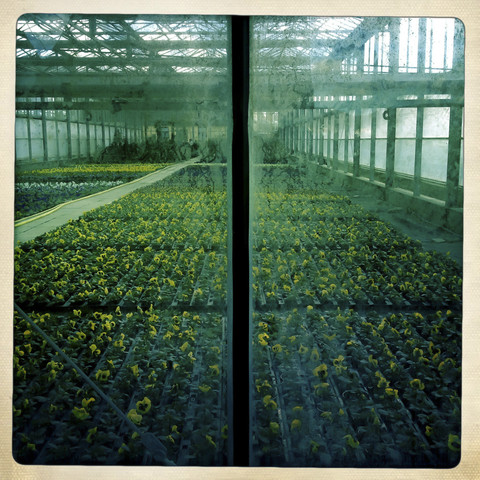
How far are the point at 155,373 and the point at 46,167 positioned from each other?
72 cm

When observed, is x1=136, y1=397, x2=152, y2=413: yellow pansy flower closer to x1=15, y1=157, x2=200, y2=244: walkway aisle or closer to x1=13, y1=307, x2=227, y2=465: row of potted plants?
x1=13, y1=307, x2=227, y2=465: row of potted plants

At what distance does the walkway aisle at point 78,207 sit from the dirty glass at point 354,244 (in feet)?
0.98

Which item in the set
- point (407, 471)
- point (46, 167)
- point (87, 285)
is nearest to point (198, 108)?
point (46, 167)

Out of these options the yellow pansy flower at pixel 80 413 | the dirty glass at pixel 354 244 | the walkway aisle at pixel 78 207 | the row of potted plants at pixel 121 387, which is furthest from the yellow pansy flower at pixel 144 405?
the walkway aisle at pixel 78 207

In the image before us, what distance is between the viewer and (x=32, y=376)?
6.01 feet

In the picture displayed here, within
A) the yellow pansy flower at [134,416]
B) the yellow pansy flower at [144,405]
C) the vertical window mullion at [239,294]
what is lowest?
the yellow pansy flower at [134,416]

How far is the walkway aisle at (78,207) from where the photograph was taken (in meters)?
1.82

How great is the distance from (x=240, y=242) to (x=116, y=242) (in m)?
0.41

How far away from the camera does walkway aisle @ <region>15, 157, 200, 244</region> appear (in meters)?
1.82

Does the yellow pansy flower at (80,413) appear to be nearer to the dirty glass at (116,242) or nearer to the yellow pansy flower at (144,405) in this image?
the dirty glass at (116,242)

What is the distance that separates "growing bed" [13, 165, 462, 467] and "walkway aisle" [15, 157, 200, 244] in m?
0.03

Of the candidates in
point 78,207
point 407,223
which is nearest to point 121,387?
point 78,207

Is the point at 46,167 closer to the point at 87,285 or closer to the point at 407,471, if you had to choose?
the point at 87,285

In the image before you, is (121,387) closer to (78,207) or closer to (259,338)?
(259,338)
